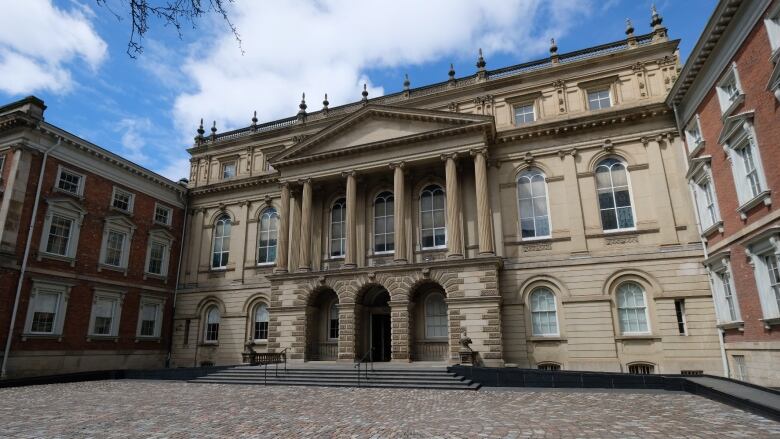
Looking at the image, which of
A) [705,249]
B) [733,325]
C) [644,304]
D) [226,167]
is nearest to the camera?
[733,325]

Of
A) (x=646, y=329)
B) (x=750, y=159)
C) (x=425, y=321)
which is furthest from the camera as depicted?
(x=425, y=321)

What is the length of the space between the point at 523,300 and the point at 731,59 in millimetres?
12153

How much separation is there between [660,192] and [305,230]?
17486mm

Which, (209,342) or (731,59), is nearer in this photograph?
(731,59)

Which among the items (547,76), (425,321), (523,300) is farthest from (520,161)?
(425,321)

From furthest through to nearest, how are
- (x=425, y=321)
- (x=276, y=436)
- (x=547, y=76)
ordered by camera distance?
(x=547, y=76) → (x=425, y=321) → (x=276, y=436)

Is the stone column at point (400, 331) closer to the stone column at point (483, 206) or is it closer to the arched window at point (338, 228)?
the stone column at point (483, 206)

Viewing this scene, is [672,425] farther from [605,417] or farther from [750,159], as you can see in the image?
[750,159]

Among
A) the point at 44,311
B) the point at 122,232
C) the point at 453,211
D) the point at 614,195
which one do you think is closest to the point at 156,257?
the point at 122,232

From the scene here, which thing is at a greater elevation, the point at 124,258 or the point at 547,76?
the point at 547,76

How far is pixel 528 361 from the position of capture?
20859mm

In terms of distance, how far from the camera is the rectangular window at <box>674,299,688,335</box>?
63.0ft

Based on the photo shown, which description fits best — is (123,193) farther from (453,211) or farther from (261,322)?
(453,211)

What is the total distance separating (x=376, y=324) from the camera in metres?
24.7
